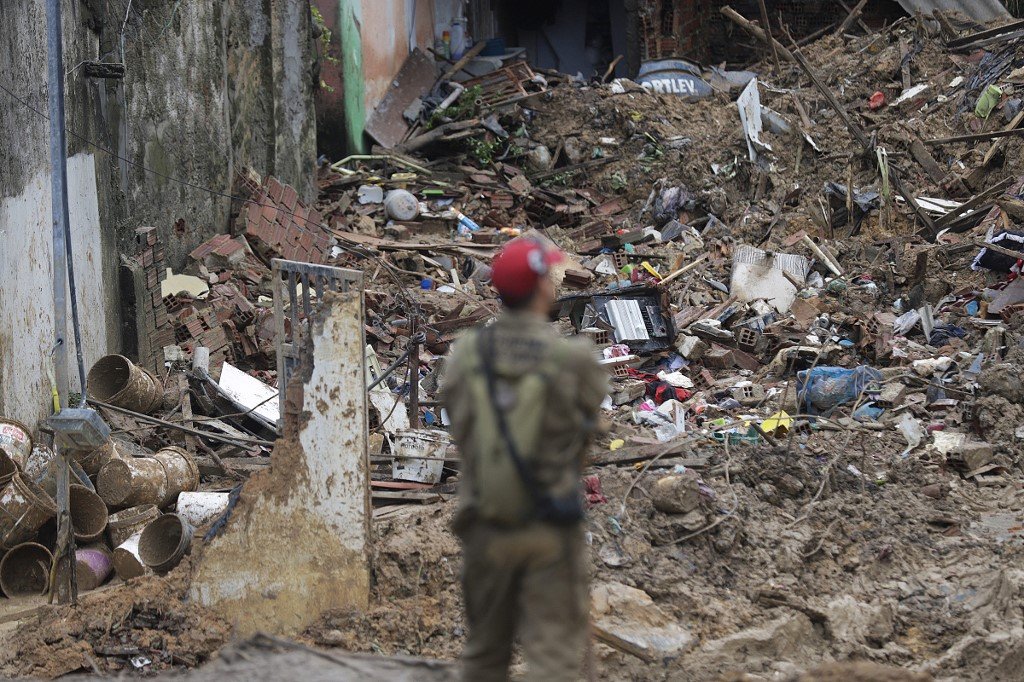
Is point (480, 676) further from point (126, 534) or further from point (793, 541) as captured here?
point (126, 534)

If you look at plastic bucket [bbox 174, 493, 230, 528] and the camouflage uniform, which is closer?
the camouflage uniform

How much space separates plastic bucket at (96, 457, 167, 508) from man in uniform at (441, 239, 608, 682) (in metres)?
5.06

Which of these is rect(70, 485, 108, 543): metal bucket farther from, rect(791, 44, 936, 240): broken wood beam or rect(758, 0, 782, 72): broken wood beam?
rect(758, 0, 782, 72): broken wood beam

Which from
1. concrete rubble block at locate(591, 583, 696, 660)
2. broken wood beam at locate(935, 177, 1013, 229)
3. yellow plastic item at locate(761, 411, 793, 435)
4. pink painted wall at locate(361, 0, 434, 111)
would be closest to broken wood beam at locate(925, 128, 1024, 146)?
broken wood beam at locate(935, 177, 1013, 229)

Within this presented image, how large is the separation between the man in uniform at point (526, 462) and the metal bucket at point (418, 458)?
436 centimetres

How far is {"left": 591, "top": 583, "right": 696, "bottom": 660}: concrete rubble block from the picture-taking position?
5531 millimetres

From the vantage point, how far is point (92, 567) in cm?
728

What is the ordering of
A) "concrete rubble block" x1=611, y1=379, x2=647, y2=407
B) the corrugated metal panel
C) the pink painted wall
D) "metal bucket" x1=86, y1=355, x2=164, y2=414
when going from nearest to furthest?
"metal bucket" x1=86, y1=355, x2=164, y2=414
"concrete rubble block" x1=611, y1=379, x2=647, y2=407
the pink painted wall
the corrugated metal panel

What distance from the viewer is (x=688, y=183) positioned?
52.2 ft

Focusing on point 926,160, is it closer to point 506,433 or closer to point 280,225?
point 280,225

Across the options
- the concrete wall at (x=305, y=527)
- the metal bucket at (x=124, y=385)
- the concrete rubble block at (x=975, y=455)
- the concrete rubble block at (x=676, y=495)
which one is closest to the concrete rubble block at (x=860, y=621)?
the concrete rubble block at (x=676, y=495)

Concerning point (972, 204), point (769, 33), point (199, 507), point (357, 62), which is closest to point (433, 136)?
point (357, 62)

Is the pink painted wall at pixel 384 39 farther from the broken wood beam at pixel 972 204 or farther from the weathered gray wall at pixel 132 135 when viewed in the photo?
the broken wood beam at pixel 972 204

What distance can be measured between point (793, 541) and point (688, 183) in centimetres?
978
